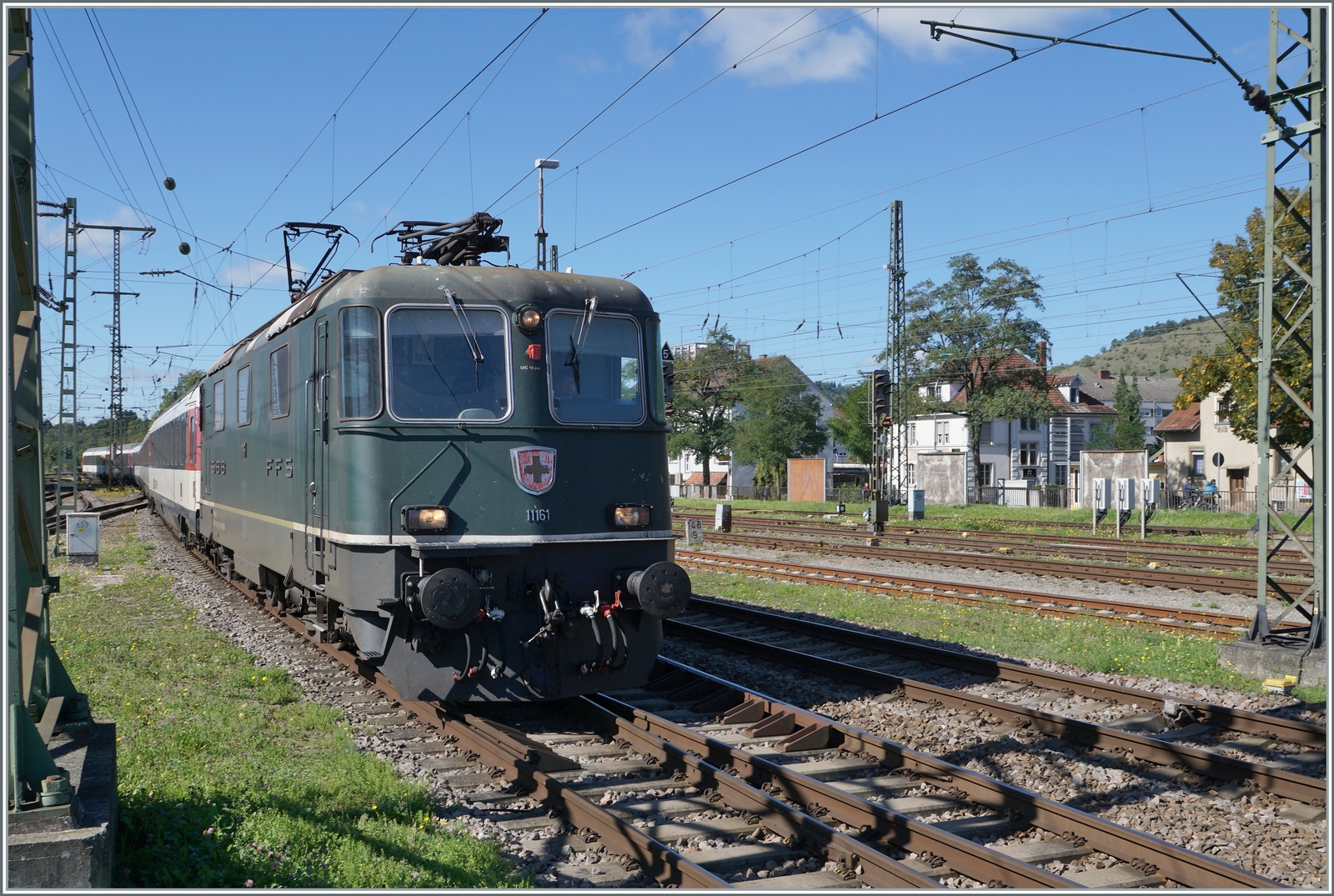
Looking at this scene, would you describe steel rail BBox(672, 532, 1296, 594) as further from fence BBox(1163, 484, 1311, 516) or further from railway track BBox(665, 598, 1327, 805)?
fence BBox(1163, 484, 1311, 516)

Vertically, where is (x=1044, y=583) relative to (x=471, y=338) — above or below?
below

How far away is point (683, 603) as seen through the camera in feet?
27.1

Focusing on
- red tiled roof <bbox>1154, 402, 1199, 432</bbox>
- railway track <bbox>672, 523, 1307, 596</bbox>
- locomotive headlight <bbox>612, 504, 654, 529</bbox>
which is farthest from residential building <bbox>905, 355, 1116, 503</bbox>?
locomotive headlight <bbox>612, 504, 654, 529</bbox>

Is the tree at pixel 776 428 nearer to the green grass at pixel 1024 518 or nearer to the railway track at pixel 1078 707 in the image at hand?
the green grass at pixel 1024 518

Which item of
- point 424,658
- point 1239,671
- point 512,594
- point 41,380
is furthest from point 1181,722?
point 41,380

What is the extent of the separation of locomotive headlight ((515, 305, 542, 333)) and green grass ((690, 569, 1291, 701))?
661 centimetres

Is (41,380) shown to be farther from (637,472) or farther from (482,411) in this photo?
(637,472)

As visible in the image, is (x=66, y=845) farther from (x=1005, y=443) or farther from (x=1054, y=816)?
(x=1005, y=443)

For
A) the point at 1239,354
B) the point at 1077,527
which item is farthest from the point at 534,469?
the point at 1239,354

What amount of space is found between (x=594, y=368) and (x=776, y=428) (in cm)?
5067

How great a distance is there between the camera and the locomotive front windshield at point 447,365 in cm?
821

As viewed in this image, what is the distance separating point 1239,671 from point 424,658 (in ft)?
25.8

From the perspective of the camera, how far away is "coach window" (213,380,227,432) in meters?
14.5

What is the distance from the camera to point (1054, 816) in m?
6.10
